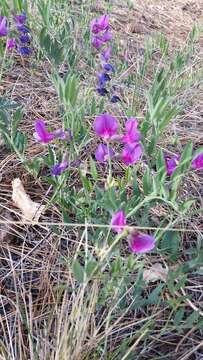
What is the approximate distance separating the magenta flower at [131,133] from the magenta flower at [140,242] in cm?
36

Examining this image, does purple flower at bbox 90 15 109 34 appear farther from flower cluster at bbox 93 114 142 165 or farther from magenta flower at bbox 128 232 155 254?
magenta flower at bbox 128 232 155 254

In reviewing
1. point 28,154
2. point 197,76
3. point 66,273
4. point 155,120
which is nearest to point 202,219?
point 155,120

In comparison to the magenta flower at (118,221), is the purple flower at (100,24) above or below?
above

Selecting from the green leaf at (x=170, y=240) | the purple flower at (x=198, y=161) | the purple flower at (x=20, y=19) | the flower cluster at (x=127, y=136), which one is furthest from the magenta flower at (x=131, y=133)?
the purple flower at (x=20, y=19)

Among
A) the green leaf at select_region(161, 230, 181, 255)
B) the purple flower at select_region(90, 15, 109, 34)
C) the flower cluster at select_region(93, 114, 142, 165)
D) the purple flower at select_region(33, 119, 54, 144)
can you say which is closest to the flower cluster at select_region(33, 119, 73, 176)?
the purple flower at select_region(33, 119, 54, 144)

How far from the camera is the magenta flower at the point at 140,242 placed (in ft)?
3.51

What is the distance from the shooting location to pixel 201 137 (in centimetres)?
205

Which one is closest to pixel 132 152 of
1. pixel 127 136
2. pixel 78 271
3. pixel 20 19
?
pixel 127 136

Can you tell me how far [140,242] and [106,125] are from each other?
1.25ft

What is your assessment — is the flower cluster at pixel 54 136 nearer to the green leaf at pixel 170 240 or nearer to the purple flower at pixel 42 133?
the purple flower at pixel 42 133

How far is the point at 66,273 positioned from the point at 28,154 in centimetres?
58

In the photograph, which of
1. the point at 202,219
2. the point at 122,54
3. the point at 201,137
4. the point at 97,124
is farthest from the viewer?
the point at 122,54

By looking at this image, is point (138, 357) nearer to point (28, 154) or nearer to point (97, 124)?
point (97, 124)

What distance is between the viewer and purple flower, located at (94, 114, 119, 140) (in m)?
1.30
